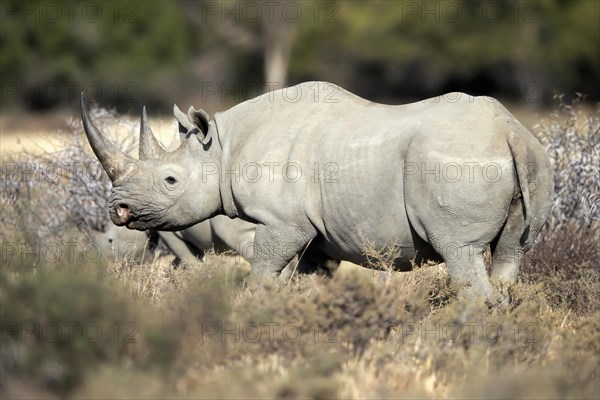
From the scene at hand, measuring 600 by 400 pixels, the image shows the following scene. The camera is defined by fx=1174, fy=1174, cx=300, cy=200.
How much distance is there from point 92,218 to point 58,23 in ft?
97.9

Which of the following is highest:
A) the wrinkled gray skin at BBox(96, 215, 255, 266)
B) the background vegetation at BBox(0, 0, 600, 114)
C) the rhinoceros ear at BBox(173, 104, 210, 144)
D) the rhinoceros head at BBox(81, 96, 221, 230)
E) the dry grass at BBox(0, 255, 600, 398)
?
the rhinoceros ear at BBox(173, 104, 210, 144)

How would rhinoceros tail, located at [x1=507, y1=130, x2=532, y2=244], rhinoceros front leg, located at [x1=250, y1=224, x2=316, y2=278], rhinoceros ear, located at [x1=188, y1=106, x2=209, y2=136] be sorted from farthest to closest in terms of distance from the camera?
rhinoceros ear, located at [x1=188, y1=106, x2=209, y2=136] < rhinoceros front leg, located at [x1=250, y1=224, x2=316, y2=278] < rhinoceros tail, located at [x1=507, y1=130, x2=532, y2=244]

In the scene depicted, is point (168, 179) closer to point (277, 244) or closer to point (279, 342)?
point (277, 244)

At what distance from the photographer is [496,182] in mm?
7320

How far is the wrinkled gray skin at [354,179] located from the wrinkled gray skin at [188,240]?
1530 mm

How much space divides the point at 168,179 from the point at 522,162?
2.58 m

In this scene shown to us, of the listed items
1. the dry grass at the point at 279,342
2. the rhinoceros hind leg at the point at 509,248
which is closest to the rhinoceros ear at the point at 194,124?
the dry grass at the point at 279,342

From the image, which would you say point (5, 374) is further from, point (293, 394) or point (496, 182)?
point (496, 182)

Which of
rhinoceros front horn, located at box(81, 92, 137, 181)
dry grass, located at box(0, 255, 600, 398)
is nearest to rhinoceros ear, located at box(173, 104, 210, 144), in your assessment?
rhinoceros front horn, located at box(81, 92, 137, 181)

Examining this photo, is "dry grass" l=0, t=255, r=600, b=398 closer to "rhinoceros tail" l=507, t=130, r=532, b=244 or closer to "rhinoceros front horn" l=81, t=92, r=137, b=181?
"rhinoceros tail" l=507, t=130, r=532, b=244

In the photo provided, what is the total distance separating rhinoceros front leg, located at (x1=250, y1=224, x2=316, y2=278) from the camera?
799cm

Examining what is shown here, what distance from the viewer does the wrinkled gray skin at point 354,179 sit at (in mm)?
7402

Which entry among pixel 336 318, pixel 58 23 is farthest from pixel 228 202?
pixel 58 23

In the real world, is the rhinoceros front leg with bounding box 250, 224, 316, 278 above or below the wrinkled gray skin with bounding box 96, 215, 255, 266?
above
